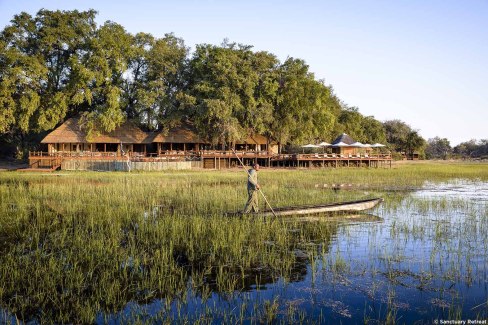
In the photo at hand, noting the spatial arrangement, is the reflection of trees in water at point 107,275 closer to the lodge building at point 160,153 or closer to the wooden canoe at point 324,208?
the wooden canoe at point 324,208

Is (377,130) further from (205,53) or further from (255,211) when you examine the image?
(255,211)

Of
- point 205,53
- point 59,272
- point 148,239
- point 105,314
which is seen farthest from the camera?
point 205,53

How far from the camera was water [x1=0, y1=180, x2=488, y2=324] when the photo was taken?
5.82 meters

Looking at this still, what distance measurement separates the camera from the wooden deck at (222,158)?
3662 centimetres

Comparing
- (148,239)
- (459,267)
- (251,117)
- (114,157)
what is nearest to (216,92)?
(251,117)

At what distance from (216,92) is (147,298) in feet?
105

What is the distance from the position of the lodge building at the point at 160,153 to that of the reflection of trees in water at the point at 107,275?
25.7 m

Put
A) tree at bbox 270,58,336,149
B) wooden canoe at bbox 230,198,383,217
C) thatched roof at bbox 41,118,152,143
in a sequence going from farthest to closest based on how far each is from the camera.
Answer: tree at bbox 270,58,336,149 < thatched roof at bbox 41,118,152,143 < wooden canoe at bbox 230,198,383,217

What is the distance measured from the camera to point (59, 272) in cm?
694

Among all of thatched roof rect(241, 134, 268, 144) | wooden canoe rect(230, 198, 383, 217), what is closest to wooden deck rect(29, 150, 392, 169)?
thatched roof rect(241, 134, 268, 144)

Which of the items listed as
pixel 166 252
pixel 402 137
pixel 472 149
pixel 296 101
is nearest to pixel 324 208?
pixel 166 252

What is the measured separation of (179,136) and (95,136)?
844 cm

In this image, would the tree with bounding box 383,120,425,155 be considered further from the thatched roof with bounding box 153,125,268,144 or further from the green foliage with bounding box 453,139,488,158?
the thatched roof with bounding box 153,125,268,144

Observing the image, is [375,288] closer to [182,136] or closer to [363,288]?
[363,288]
